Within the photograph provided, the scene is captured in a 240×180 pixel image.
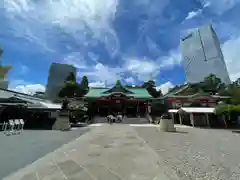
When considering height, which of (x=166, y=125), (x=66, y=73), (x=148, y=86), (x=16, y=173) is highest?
(x=66, y=73)

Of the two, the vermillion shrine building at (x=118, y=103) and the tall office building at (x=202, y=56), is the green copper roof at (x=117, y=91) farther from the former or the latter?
the tall office building at (x=202, y=56)

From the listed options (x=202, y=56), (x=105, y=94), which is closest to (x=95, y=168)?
(x=105, y=94)

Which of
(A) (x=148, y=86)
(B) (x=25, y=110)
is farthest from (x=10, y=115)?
(A) (x=148, y=86)

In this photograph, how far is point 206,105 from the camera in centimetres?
2969

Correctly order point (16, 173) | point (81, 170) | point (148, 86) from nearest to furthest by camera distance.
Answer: point (16, 173) < point (81, 170) < point (148, 86)

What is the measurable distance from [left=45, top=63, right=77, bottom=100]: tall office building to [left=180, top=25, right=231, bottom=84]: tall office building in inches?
2292

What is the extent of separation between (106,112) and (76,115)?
892cm

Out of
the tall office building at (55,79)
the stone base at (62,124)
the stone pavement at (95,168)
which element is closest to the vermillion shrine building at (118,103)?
the stone base at (62,124)

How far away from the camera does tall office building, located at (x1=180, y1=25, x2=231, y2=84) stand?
3098 inches

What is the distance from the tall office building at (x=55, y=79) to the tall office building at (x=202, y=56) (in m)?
58.2

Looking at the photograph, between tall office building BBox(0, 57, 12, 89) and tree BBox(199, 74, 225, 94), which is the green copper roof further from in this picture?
tall office building BBox(0, 57, 12, 89)

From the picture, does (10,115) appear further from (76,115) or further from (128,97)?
(128,97)

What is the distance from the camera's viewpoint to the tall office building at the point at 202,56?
258 feet

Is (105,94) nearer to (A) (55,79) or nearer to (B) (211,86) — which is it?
(B) (211,86)
